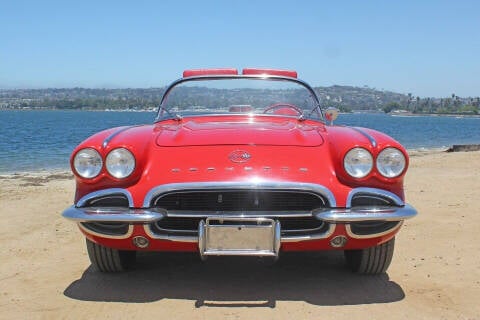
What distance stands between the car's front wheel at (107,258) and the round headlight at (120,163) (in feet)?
2.04

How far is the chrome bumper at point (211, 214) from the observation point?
3.11 metres

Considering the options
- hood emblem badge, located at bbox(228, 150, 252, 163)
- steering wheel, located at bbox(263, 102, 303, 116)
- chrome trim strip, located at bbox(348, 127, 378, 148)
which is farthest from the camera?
steering wheel, located at bbox(263, 102, 303, 116)

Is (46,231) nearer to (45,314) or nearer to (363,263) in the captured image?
(45,314)

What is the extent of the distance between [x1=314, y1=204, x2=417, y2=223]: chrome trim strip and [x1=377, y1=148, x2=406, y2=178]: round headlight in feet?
0.77

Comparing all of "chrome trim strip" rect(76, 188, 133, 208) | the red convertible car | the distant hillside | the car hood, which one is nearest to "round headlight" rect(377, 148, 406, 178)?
the red convertible car

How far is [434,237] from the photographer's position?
502 cm

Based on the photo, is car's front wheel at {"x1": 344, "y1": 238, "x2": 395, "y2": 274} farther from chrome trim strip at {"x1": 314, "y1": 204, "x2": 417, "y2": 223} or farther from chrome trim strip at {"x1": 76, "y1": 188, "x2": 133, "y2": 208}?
chrome trim strip at {"x1": 76, "y1": 188, "x2": 133, "y2": 208}

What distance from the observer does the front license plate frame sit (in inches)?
121

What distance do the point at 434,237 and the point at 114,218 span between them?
3.20 metres

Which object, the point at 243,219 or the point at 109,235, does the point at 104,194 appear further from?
the point at 243,219

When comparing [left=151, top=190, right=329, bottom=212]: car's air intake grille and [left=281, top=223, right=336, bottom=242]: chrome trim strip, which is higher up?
[left=151, top=190, right=329, bottom=212]: car's air intake grille

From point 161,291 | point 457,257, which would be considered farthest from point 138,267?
point 457,257

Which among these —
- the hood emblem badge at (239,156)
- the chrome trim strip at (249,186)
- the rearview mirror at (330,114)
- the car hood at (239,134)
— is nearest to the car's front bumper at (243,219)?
the chrome trim strip at (249,186)

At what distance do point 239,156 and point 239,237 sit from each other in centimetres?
54
